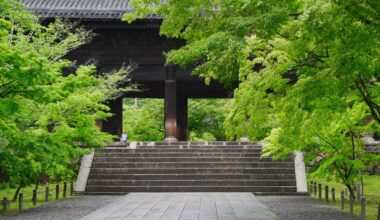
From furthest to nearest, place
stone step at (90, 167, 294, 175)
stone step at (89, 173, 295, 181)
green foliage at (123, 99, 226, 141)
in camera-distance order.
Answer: green foliage at (123, 99, 226, 141)
stone step at (90, 167, 294, 175)
stone step at (89, 173, 295, 181)

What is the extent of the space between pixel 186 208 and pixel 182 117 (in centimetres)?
1918

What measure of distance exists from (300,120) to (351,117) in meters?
3.97

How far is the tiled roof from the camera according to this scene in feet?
78.0

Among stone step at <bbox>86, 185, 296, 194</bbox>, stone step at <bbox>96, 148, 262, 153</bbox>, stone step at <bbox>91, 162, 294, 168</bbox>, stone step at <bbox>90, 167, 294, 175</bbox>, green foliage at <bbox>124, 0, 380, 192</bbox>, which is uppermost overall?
green foliage at <bbox>124, 0, 380, 192</bbox>

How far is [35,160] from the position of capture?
45.5 ft

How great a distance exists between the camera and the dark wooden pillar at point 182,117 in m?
32.8

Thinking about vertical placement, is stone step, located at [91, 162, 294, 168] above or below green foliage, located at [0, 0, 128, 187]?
below

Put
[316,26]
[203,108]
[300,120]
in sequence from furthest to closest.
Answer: [203,108] → [300,120] → [316,26]

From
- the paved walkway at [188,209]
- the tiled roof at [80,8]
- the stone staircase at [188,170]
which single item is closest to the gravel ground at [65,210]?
the paved walkway at [188,209]

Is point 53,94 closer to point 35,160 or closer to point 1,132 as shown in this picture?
point 1,132

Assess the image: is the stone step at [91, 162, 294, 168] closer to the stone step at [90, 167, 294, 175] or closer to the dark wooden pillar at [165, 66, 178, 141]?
the stone step at [90, 167, 294, 175]

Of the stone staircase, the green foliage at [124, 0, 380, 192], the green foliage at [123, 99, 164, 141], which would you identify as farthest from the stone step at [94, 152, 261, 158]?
the green foliage at [123, 99, 164, 141]

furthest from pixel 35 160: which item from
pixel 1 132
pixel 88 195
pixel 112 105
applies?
pixel 112 105

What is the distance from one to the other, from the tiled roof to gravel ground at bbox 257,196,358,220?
11796mm
